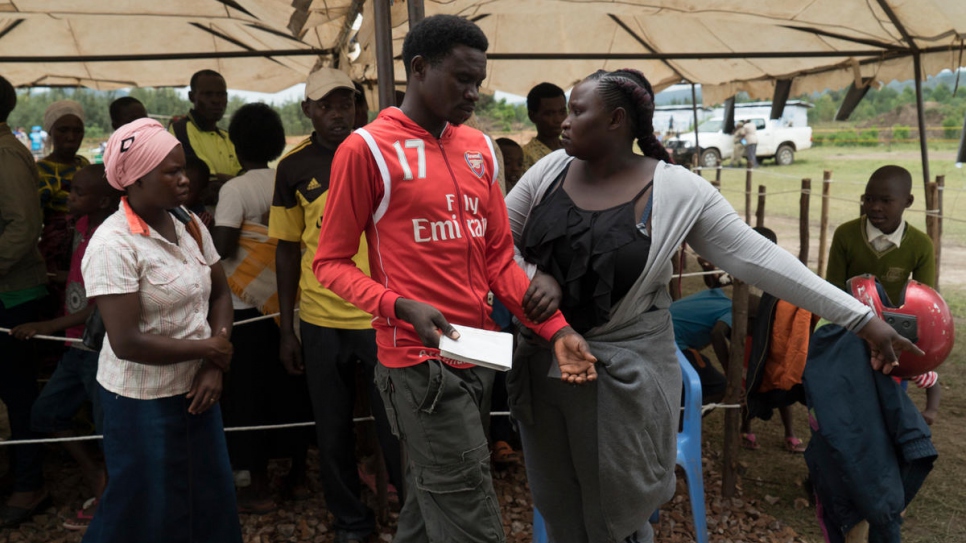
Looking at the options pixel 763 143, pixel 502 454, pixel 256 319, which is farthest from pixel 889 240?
pixel 763 143

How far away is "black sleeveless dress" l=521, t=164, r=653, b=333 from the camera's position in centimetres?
228

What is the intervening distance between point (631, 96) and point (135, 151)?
1.46 metres

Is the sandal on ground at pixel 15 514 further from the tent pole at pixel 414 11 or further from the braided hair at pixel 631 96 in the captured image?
the braided hair at pixel 631 96

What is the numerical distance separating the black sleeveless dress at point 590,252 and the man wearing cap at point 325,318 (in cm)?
105

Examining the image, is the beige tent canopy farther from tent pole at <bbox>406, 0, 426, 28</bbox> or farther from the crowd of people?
the crowd of people

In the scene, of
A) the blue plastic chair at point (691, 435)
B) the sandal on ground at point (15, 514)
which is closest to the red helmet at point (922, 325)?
the blue plastic chair at point (691, 435)

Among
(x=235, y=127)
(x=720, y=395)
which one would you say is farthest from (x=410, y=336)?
(x=720, y=395)

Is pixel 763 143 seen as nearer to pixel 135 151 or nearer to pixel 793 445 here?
pixel 793 445

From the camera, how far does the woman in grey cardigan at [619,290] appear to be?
7.54 ft

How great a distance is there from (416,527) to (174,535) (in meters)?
0.87

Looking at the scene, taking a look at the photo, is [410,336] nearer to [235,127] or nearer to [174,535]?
[174,535]

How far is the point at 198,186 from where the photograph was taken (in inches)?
155

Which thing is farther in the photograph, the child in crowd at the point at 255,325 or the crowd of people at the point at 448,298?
the child in crowd at the point at 255,325

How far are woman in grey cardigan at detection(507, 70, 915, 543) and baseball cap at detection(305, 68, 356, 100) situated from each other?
4.12 feet
